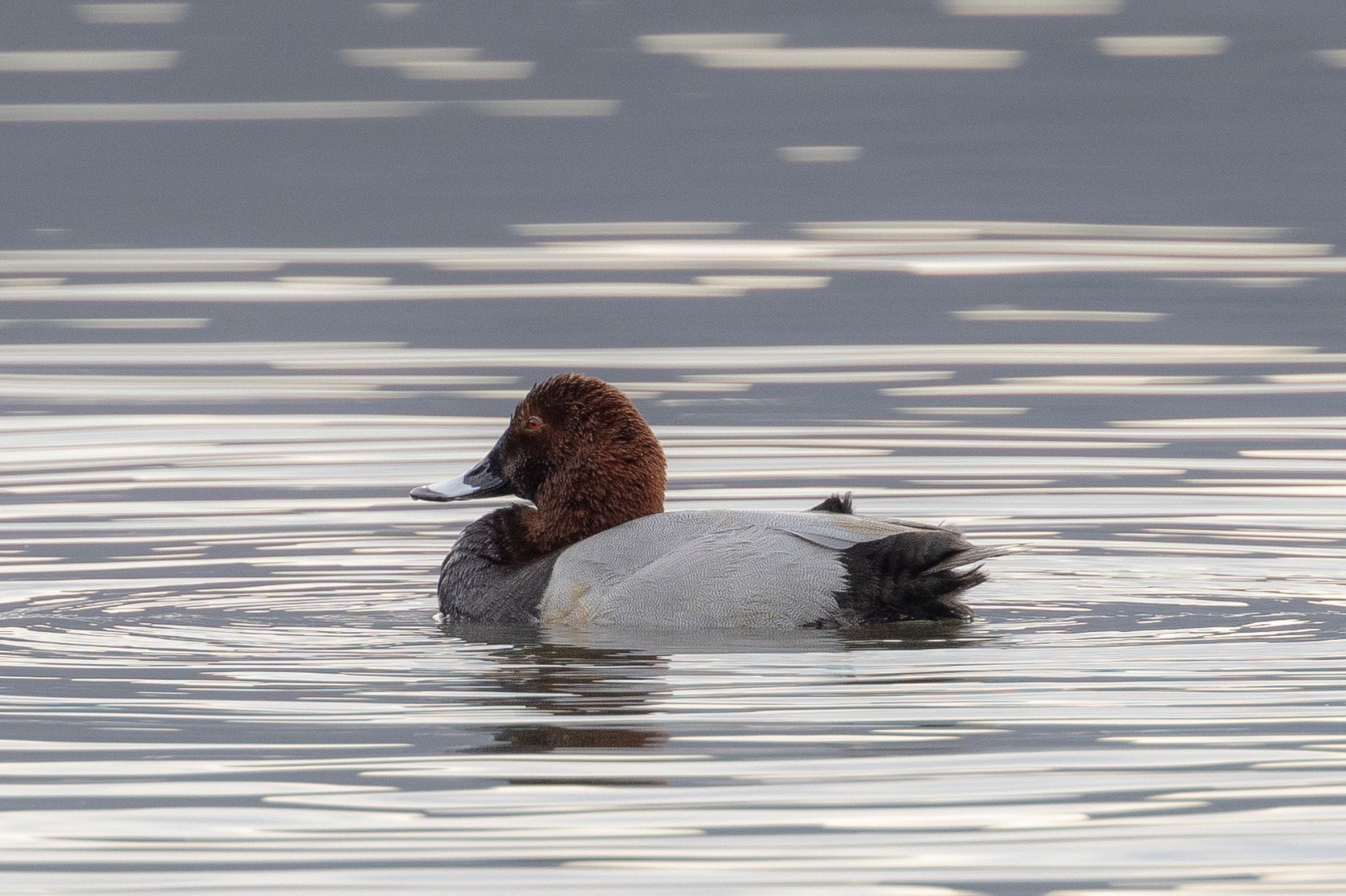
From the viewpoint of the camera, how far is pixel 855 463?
12.0 metres

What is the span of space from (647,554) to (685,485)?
2471 millimetres

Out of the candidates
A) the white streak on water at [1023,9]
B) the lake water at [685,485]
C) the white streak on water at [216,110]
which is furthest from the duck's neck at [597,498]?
the white streak on water at [1023,9]

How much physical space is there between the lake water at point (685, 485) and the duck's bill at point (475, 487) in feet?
1.11

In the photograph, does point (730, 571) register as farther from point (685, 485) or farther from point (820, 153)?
point (820, 153)

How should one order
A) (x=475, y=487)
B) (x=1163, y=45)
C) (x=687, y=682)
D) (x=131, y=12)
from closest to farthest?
(x=687, y=682), (x=475, y=487), (x=1163, y=45), (x=131, y=12)

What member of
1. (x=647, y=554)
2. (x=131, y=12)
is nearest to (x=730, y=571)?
(x=647, y=554)

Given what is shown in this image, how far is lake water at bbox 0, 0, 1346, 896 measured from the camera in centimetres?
665

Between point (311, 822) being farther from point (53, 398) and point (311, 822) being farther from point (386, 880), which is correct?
point (53, 398)

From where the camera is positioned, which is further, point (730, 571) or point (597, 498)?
point (597, 498)

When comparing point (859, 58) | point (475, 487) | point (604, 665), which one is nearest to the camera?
point (604, 665)

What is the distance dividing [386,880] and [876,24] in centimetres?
2980

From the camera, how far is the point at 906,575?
29.5ft

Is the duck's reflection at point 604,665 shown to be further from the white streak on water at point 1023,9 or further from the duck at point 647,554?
the white streak on water at point 1023,9

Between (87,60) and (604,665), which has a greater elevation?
(87,60)
